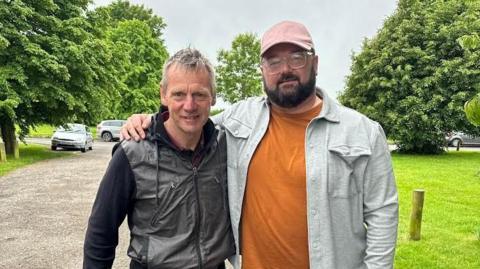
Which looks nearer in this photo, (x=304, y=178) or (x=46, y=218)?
(x=304, y=178)

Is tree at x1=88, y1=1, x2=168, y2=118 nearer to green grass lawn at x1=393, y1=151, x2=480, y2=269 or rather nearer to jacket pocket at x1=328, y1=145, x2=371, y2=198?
green grass lawn at x1=393, y1=151, x2=480, y2=269

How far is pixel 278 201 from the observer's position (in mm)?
2520

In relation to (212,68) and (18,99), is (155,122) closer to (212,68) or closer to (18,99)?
(212,68)

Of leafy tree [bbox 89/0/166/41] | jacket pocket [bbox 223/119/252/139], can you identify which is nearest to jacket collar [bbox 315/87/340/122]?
jacket pocket [bbox 223/119/252/139]

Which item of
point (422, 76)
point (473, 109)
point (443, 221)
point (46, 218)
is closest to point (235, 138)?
point (473, 109)

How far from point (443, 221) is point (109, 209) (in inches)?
313

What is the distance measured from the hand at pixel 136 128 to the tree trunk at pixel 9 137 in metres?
18.2

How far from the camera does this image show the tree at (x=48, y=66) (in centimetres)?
1691

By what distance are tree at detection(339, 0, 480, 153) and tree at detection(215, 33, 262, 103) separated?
66.7ft

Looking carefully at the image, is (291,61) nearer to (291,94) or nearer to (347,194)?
(291,94)

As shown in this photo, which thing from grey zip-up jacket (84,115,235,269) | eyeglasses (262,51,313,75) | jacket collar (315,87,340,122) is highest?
eyeglasses (262,51,313,75)

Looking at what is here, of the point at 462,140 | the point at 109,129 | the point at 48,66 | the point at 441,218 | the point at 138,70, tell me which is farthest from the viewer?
the point at 138,70

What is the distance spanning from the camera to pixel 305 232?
8.30ft

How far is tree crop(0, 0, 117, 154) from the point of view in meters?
16.9
